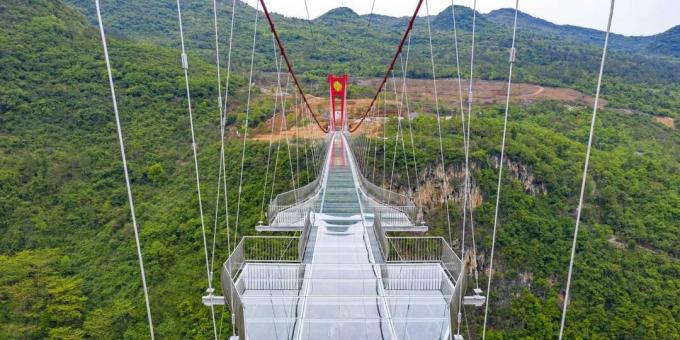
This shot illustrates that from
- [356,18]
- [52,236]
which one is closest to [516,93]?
[52,236]

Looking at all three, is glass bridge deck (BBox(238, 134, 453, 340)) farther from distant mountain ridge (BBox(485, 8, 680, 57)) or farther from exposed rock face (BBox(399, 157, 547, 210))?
distant mountain ridge (BBox(485, 8, 680, 57))

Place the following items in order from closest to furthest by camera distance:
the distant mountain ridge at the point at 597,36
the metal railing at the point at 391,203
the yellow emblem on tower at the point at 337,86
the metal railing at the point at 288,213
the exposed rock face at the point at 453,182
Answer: the metal railing at the point at 391,203 < the metal railing at the point at 288,213 < the exposed rock face at the point at 453,182 < the yellow emblem on tower at the point at 337,86 < the distant mountain ridge at the point at 597,36

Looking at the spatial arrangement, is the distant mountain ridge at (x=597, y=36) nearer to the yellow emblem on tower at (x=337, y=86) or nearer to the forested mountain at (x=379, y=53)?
the forested mountain at (x=379, y=53)

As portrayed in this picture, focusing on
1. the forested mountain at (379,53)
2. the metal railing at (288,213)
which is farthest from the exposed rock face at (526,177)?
the metal railing at (288,213)

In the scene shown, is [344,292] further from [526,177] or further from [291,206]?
[526,177]

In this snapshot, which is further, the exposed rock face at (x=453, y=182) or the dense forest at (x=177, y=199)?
the exposed rock face at (x=453, y=182)
